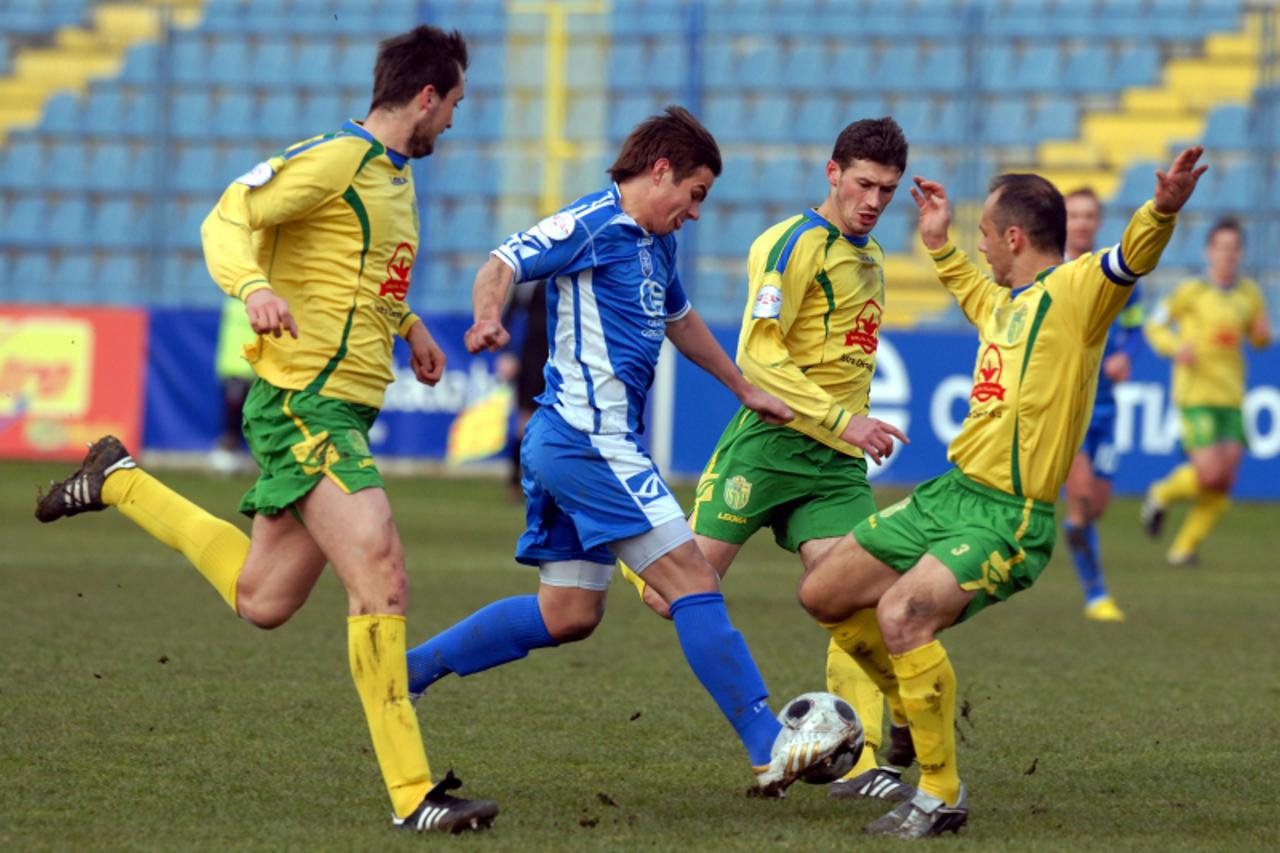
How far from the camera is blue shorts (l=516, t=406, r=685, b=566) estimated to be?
16.3 feet

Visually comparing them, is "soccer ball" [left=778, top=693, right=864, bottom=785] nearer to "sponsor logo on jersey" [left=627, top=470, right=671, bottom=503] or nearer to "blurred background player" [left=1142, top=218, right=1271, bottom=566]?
"sponsor logo on jersey" [left=627, top=470, right=671, bottom=503]

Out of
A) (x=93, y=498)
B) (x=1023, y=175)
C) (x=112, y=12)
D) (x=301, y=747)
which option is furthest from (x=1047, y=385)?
(x=112, y=12)

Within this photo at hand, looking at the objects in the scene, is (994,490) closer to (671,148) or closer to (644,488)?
(644,488)

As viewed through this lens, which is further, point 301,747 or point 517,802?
point 301,747

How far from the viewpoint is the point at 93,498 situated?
576 cm

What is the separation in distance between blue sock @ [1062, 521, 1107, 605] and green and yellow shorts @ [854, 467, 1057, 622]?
443 centimetres

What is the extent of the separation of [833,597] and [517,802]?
103 centimetres

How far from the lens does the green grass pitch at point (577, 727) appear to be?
4.73 meters

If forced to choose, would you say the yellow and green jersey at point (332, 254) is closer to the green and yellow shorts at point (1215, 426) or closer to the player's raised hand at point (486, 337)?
the player's raised hand at point (486, 337)

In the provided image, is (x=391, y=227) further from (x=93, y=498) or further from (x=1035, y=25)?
(x=1035, y=25)

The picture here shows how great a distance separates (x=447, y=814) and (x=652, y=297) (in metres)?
1.51

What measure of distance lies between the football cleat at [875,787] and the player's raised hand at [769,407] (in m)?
1.04

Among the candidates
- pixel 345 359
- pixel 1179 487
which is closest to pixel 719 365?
pixel 345 359

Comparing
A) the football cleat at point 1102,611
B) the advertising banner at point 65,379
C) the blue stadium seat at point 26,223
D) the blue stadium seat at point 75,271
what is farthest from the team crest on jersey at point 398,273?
the blue stadium seat at point 26,223
